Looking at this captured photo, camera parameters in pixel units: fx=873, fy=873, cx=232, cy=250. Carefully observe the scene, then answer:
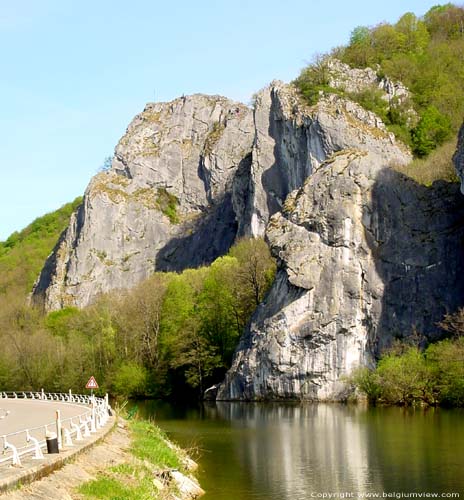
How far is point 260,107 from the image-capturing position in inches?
4611

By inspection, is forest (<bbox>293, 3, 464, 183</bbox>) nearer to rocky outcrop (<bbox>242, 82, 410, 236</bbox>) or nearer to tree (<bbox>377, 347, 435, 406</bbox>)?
rocky outcrop (<bbox>242, 82, 410, 236</bbox>)

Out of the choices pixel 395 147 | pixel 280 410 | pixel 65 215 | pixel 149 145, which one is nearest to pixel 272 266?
pixel 395 147

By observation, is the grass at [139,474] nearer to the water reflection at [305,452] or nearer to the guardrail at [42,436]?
the guardrail at [42,436]

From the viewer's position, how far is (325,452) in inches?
1503

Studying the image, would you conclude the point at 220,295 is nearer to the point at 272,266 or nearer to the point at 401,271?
the point at 272,266

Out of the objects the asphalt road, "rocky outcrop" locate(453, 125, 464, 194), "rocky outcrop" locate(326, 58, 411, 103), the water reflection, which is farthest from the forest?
the asphalt road

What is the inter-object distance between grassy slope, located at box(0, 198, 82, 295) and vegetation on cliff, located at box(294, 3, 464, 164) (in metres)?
73.7

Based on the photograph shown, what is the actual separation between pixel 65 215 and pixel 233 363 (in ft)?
398

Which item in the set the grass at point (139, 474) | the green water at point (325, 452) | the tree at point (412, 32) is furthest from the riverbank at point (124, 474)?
the tree at point (412, 32)

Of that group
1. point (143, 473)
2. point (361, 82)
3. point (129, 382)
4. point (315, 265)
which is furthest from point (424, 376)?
point (361, 82)

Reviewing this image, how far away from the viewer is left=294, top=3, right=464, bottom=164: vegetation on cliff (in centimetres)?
10281

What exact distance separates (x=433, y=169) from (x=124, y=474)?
68447 millimetres

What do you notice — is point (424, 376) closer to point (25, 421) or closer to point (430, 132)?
point (25, 421)

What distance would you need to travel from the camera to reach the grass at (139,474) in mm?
22141
